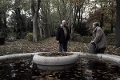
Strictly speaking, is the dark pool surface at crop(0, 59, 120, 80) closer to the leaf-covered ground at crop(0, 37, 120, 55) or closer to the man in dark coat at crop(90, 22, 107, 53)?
the man in dark coat at crop(90, 22, 107, 53)

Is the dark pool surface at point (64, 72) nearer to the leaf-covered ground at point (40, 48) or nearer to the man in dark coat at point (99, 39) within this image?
the man in dark coat at point (99, 39)

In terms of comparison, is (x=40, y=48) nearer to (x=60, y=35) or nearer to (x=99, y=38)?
(x=60, y=35)

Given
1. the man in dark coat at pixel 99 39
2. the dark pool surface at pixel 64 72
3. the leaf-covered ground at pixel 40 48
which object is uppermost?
the man in dark coat at pixel 99 39

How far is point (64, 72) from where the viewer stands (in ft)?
20.5

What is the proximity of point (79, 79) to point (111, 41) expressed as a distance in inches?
723

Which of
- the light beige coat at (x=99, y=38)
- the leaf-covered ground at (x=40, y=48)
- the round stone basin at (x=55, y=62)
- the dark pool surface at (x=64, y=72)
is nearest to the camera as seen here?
the dark pool surface at (x=64, y=72)

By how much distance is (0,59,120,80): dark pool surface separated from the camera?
18.5ft

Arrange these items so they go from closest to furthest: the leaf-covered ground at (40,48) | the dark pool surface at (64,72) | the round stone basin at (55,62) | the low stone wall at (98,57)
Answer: the dark pool surface at (64,72), the round stone basin at (55,62), the low stone wall at (98,57), the leaf-covered ground at (40,48)

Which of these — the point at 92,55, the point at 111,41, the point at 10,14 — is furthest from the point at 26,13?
the point at 92,55

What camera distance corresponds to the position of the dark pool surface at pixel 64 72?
5.64m

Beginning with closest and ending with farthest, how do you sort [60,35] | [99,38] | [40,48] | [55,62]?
1. [55,62]
2. [99,38]
3. [60,35]
4. [40,48]

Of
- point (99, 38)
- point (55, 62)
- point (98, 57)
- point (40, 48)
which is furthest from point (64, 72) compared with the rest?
point (40, 48)

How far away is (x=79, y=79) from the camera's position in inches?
215

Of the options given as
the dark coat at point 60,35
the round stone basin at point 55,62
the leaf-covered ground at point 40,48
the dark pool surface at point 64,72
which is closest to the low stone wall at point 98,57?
the dark pool surface at point 64,72
